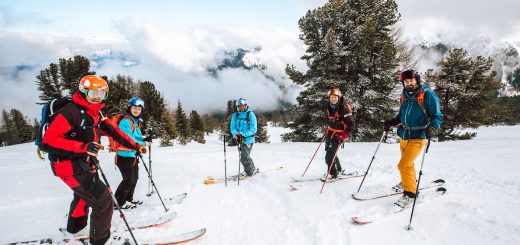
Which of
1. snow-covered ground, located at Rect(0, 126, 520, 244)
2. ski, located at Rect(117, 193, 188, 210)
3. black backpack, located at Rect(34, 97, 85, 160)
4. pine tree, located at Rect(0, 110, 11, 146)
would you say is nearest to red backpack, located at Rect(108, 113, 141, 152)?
ski, located at Rect(117, 193, 188, 210)

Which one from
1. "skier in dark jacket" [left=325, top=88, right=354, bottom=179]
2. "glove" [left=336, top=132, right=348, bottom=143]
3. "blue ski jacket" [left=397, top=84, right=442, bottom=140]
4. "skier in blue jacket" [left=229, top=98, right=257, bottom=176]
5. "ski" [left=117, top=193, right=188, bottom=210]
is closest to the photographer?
"blue ski jacket" [left=397, top=84, right=442, bottom=140]

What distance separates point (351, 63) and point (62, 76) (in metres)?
30.2

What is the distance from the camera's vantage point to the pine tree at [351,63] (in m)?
16.2

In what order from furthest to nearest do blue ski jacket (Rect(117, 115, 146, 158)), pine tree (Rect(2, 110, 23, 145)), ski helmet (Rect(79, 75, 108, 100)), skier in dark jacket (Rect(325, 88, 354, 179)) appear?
pine tree (Rect(2, 110, 23, 145)) → skier in dark jacket (Rect(325, 88, 354, 179)) → blue ski jacket (Rect(117, 115, 146, 158)) → ski helmet (Rect(79, 75, 108, 100))

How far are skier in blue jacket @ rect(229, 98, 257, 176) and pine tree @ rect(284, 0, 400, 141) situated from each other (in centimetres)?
965

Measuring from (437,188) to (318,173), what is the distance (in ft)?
10.8

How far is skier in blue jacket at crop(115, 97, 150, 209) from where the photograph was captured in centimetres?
548

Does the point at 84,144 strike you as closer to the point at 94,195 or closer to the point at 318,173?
the point at 94,195

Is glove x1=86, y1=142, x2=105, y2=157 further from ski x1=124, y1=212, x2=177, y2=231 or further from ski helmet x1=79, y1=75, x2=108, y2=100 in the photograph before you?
ski x1=124, y1=212, x2=177, y2=231

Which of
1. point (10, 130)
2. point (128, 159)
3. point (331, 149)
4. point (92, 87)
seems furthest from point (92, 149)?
point (10, 130)

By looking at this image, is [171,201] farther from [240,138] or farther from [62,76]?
[62,76]

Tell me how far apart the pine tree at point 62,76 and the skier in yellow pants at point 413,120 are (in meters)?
30.7

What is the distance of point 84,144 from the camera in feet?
11.0

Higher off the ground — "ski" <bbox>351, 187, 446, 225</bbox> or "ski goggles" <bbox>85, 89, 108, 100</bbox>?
"ski goggles" <bbox>85, 89, 108, 100</bbox>
